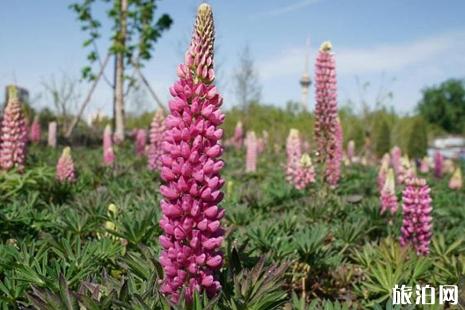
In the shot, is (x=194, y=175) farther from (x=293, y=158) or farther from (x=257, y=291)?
(x=293, y=158)

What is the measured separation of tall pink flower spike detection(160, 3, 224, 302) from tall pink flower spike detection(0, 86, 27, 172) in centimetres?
471

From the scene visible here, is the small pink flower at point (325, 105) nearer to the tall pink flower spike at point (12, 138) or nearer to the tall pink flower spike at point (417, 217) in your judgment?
the tall pink flower spike at point (417, 217)

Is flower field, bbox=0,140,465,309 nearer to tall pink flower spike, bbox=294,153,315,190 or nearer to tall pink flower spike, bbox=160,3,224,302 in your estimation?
tall pink flower spike, bbox=160,3,224,302

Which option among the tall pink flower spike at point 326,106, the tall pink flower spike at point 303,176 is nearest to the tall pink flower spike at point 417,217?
Result: the tall pink flower spike at point 326,106

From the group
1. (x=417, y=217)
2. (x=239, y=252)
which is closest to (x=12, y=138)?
(x=239, y=252)

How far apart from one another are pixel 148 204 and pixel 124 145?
1320 centimetres

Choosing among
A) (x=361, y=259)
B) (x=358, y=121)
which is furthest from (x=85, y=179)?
(x=358, y=121)

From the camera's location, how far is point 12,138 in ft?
21.0

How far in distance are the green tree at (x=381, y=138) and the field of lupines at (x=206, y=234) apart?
19.1 metres

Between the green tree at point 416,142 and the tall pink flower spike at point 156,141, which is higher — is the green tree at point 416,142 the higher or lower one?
the higher one

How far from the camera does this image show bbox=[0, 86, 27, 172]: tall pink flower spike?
6355mm

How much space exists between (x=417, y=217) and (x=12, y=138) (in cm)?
485

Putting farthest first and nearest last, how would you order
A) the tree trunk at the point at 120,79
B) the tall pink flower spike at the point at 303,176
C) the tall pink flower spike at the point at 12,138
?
the tree trunk at the point at 120,79 < the tall pink flower spike at the point at 303,176 < the tall pink flower spike at the point at 12,138

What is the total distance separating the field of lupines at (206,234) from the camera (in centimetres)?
226
